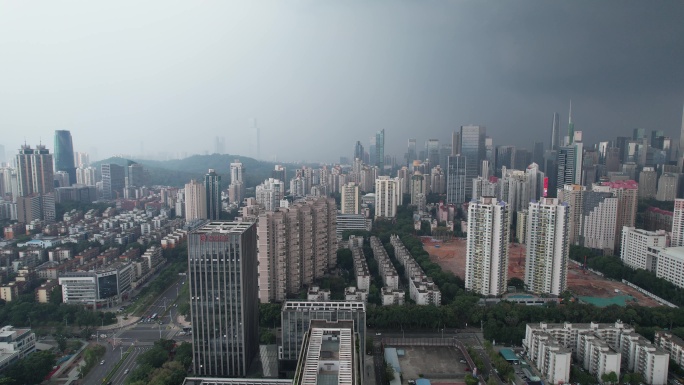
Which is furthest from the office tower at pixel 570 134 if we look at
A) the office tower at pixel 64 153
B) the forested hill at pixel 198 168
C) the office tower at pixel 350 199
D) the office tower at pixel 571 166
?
the office tower at pixel 64 153

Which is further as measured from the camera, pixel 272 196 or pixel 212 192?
pixel 272 196

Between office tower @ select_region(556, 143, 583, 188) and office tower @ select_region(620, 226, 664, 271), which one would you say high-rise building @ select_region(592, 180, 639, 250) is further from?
office tower @ select_region(556, 143, 583, 188)

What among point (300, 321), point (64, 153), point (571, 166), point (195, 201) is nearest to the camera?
point (300, 321)

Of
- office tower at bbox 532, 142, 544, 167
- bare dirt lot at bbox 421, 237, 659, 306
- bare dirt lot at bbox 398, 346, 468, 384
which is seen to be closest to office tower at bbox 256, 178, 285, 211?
bare dirt lot at bbox 421, 237, 659, 306

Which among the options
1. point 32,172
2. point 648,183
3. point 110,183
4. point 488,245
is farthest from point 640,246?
→ point 110,183

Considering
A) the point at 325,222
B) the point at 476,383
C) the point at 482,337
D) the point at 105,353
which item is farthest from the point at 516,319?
the point at 105,353

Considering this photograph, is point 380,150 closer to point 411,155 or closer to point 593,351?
point 411,155

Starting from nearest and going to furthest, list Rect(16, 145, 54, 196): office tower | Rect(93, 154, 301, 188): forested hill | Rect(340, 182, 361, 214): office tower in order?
Rect(340, 182, 361, 214): office tower → Rect(16, 145, 54, 196): office tower → Rect(93, 154, 301, 188): forested hill
